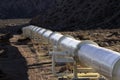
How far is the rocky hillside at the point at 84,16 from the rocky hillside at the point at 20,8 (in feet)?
184

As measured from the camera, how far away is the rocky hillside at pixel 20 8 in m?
133

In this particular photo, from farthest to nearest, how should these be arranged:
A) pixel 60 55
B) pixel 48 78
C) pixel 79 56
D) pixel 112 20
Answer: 1. pixel 112 20
2. pixel 48 78
3. pixel 60 55
4. pixel 79 56

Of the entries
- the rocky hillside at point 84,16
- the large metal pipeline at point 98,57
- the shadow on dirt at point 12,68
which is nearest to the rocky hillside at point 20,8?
the rocky hillside at point 84,16

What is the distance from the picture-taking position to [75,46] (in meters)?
12.3

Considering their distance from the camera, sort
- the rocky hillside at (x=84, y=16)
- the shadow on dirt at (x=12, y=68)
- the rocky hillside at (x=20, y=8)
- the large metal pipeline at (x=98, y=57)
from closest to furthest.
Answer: the large metal pipeline at (x=98, y=57) < the shadow on dirt at (x=12, y=68) < the rocky hillside at (x=84, y=16) < the rocky hillside at (x=20, y=8)

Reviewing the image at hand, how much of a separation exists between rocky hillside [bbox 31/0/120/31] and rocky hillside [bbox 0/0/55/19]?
184 ft

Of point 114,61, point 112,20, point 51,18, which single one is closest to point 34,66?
point 114,61

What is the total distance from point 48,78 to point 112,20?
45.9 meters

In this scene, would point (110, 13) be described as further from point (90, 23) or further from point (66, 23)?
point (66, 23)

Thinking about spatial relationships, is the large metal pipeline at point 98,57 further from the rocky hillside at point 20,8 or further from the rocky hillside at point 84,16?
the rocky hillside at point 20,8

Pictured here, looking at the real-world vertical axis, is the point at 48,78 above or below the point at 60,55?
below

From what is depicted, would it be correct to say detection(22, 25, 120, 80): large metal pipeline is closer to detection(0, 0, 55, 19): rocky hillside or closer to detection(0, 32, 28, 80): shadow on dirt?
detection(0, 32, 28, 80): shadow on dirt

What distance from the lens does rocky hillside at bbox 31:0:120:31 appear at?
61.7m

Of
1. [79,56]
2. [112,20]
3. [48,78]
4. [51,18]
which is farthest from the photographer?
[51,18]
